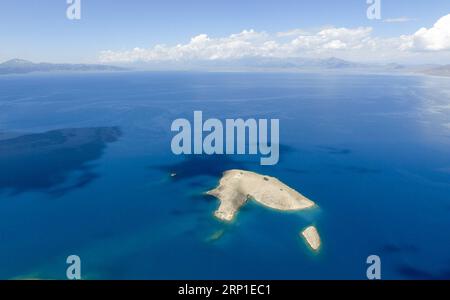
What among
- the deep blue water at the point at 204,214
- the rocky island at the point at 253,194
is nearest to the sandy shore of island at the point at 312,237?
the deep blue water at the point at 204,214

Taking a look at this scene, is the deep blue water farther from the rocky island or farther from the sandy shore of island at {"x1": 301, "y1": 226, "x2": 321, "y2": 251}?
the rocky island

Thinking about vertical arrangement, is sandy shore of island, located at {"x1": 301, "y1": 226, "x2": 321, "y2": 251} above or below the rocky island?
below

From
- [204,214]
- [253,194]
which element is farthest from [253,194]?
[204,214]

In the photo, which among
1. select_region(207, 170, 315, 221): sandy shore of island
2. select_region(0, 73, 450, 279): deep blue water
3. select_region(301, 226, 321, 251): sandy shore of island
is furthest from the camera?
select_region(207, 170, 315, 221): sandy shore of island

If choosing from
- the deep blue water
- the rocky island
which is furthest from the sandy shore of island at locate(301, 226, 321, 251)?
the rocky island

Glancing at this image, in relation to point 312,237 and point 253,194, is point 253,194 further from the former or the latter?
point 312,237

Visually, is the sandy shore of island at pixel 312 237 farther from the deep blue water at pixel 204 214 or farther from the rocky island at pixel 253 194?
the rocky island at pixel 253 194

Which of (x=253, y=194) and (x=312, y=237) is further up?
(x=253, y=194)

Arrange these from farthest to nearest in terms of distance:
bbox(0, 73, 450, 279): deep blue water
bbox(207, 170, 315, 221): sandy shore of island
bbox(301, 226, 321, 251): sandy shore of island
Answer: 1. bbox(207, 170, 315, 221): sandy shore of island
2. bbox(301, 226, 321, 251): sandy shore of island
3. bbox(0, 73, 450, 279): deep blue water
